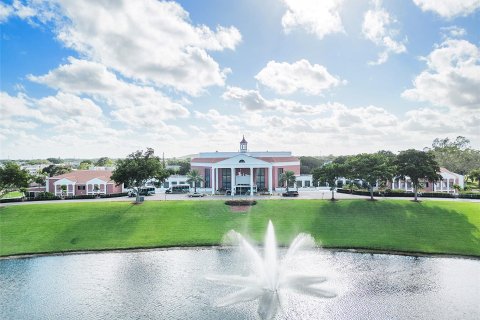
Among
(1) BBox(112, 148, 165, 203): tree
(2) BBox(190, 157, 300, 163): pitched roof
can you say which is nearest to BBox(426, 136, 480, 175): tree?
(2) BBox(190, 157, 300, 163): pitched roof

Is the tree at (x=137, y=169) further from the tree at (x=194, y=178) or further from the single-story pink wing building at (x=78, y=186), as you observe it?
the single-story pink wing building at (x=78, y=186)

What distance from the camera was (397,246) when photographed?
141 ft

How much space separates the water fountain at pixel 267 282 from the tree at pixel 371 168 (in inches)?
1046

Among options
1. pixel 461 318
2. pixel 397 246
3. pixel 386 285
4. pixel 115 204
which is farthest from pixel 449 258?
pixel 115 204

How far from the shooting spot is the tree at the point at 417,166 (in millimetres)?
60000

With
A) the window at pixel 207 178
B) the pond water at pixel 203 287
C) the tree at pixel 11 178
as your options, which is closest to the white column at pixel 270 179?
the window at pixel 207 178

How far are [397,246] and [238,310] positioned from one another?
2722 cm

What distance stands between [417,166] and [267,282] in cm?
4404

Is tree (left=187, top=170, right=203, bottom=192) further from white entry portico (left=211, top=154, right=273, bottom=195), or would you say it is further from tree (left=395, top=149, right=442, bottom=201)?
tree (left=395, top=149, right=442, bottom=201)

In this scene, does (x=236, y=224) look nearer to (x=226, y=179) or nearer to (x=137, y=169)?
(x=137, y=169)

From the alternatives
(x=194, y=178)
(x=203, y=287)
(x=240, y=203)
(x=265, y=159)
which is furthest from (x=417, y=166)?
(x=203, y=287)

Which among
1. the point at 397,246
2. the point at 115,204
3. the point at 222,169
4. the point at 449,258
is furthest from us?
the point at 222,169

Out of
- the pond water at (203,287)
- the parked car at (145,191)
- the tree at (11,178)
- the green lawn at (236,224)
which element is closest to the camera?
the pond water at (203,287)

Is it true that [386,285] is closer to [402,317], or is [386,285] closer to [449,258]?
[402,317]
